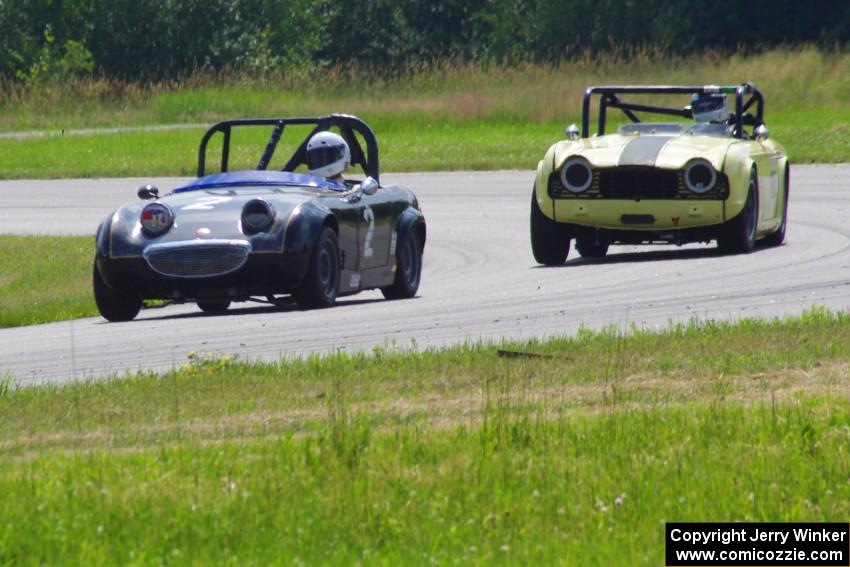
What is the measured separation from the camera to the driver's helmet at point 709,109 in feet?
54.7

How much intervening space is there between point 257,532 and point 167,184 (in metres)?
22.9

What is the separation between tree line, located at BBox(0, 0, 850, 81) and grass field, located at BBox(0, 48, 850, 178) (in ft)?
28.1

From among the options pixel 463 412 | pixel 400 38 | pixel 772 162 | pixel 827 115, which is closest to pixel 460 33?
pixel 400 38

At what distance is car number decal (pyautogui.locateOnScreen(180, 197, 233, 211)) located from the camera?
40.4ft

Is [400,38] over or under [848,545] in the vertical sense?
under

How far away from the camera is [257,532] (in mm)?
5703

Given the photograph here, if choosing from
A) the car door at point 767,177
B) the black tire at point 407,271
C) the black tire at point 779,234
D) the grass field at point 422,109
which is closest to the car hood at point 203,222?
the black tire at point 407,271

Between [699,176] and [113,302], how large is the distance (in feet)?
17.1

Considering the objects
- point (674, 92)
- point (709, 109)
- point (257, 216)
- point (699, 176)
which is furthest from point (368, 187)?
point (709, 109)

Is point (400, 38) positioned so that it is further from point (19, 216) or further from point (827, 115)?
point (19, 216)

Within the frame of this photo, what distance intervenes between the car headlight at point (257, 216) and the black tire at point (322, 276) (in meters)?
0.38

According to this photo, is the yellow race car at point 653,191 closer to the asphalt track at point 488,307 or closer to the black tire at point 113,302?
the asphalt track at point 488,307

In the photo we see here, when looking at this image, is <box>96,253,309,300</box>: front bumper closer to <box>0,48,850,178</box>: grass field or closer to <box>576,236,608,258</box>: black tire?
<box>576,236,608,258</box>: black tire

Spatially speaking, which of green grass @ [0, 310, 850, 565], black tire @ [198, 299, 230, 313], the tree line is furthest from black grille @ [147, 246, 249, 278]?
the tree line
